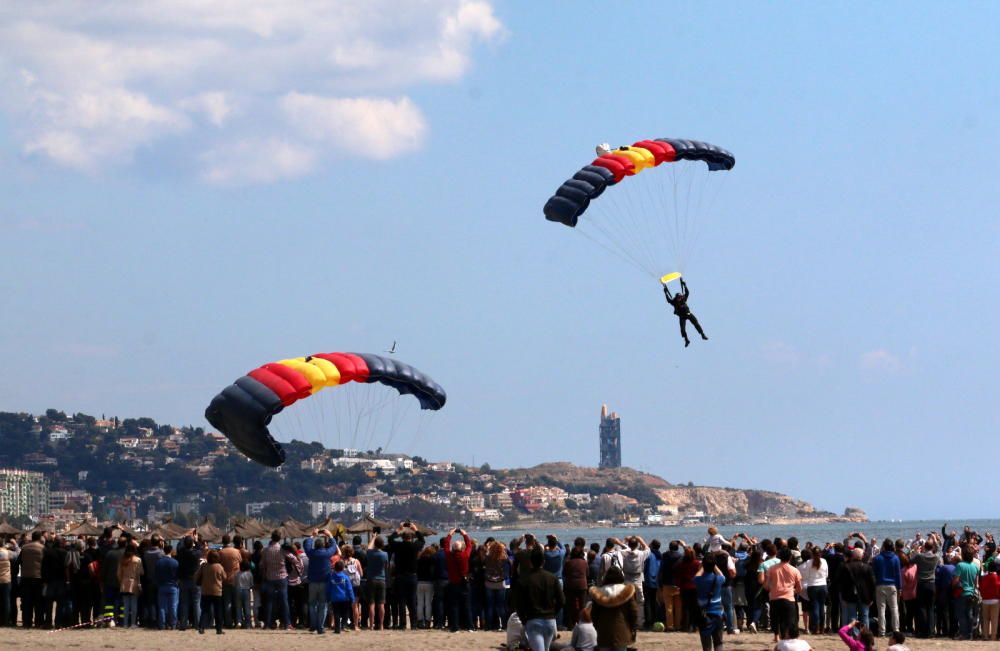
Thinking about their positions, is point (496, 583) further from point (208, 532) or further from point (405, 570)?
point (208, 532)

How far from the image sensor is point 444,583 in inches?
748

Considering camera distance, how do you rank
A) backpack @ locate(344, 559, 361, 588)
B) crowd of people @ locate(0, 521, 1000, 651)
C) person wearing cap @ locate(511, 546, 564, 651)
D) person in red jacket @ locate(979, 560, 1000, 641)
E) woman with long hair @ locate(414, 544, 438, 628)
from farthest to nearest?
1. woman with long hair @ locate(414, 544, 438, 628)
2. backpack @ locate(344, 559, 361, 588)
3. crowd of people @ locate(0, 521, 1000, 651)
4. person in red jacket @ locate(979, 560, 1000, 641)
5. person wearing cap @ locate(511, 546, 564, 651)

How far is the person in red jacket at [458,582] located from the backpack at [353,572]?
113 centimetres

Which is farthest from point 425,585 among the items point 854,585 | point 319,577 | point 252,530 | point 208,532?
point 252,530

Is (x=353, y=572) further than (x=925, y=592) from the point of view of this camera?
Yes

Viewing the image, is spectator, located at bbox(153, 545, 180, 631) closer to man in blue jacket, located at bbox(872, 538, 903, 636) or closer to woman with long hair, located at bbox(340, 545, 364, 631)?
woman with long hair, located at bbox(340, 545, 364, 631)

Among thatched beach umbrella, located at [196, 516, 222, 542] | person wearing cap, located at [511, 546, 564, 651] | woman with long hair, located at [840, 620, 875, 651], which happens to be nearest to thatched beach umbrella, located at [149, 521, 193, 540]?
thatched beach umbrella, located at [196, 516, 222, 542]

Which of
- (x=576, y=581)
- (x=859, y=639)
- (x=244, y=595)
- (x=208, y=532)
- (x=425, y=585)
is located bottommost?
(x=859, y=639)

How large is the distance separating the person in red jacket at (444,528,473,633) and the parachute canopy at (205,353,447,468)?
2.80 m

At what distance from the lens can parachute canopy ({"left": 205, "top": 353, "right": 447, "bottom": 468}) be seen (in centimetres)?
1958

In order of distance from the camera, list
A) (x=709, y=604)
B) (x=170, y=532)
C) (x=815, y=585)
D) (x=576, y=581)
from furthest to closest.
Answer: (x=170, y=532), (x=815, y=585), (x=576, y=581), (x=709, y=604)

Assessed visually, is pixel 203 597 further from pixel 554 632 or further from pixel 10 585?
pixel 554 632

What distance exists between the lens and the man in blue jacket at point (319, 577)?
18.4 m

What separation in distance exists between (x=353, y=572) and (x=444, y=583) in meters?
1.17
